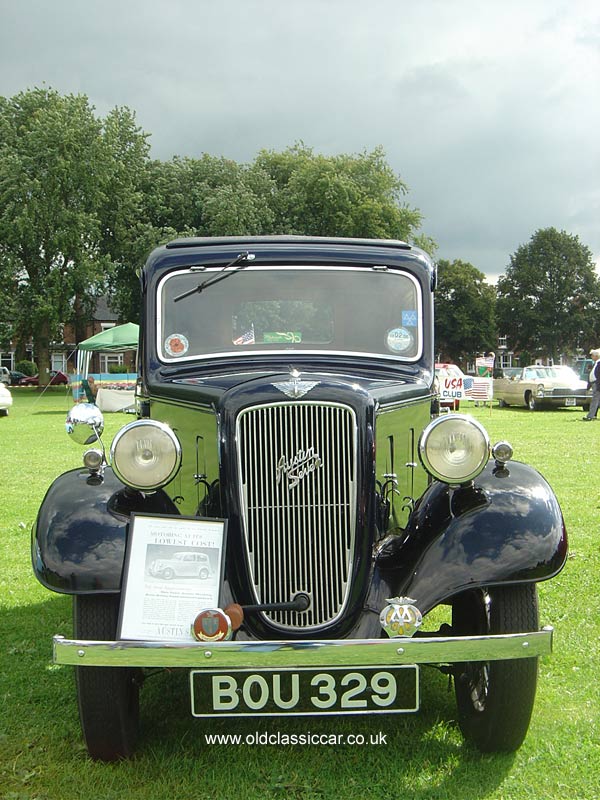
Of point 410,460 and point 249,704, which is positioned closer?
point 249,704

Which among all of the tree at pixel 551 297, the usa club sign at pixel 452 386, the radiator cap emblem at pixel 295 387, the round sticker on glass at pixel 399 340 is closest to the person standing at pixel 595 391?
the usa club sign at pixel 452 386

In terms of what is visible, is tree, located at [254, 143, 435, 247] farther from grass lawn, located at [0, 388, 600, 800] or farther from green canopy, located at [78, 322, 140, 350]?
grass lawn, located at [0, 388, 600, 800]

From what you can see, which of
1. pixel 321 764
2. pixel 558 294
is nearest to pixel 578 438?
pixel 321 764

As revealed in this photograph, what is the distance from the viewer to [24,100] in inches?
1518

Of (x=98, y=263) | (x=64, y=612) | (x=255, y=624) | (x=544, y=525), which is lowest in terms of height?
(x=64, y=612)

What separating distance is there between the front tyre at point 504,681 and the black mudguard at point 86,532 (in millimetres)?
1415

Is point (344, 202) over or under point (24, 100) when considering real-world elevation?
under

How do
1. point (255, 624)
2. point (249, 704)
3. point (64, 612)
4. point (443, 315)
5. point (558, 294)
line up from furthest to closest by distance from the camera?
point (443, 315)
point (558, 294)
point (64, 612)
point (255, 624)
point (249, 704)

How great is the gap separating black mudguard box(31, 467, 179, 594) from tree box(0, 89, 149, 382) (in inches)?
1348

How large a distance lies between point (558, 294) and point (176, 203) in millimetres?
35160

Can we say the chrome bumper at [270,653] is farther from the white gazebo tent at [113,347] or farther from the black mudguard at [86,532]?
the white gazebo tent at [113,347]

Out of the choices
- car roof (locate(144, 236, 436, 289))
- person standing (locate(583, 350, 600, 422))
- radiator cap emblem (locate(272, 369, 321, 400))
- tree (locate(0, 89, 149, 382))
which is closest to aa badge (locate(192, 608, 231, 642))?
radiator cap emblem (locate(272, 369, 321, 400))

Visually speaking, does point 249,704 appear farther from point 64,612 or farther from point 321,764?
point 64,612

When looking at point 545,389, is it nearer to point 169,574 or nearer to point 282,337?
point 282,337
